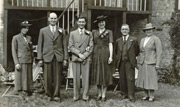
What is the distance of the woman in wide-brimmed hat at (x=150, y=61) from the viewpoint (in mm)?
6605

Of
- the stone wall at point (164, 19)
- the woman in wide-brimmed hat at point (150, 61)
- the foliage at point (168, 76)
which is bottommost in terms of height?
the foliage at point (168, 76)

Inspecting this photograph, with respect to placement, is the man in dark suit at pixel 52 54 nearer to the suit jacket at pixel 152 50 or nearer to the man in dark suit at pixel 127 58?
the man in dark suit at pixel 127 58

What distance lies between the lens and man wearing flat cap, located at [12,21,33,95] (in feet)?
21.7

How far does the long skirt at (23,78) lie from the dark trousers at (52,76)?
63 cm

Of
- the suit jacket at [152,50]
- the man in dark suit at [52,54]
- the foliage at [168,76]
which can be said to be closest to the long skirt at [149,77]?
the suit jacket at [152,50]

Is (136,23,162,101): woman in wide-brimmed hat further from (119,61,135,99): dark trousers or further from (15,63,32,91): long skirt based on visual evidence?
(15,63,32,91): long skirt

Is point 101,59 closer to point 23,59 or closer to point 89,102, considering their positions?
point 89,102

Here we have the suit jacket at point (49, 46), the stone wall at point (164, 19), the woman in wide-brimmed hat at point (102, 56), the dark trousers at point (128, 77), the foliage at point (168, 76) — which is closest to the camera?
the suit jacket at point (49, 46)

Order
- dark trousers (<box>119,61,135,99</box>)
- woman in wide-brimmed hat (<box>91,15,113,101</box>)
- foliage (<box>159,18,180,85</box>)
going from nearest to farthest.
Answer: woman in wide-brimmed hat (<box>91,15,113,101</box>) → dark trousers (<box>119,61,135,99</box>) → foliage (<box>159,18,180,85</box>)

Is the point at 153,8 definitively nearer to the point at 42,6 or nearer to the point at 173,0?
the point at 173,0

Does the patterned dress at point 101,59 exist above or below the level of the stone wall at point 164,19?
below

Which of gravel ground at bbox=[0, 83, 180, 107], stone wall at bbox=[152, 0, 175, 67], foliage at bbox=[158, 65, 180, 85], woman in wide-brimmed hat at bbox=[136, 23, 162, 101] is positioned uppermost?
stone wall at bbox=[152, 0, 175, 67]

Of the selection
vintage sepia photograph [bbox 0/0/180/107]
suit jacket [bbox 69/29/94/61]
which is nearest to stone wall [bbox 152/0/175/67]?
vintage sepia photograph [bbox 0/0/180/107]

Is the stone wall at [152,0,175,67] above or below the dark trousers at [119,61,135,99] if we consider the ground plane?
above
